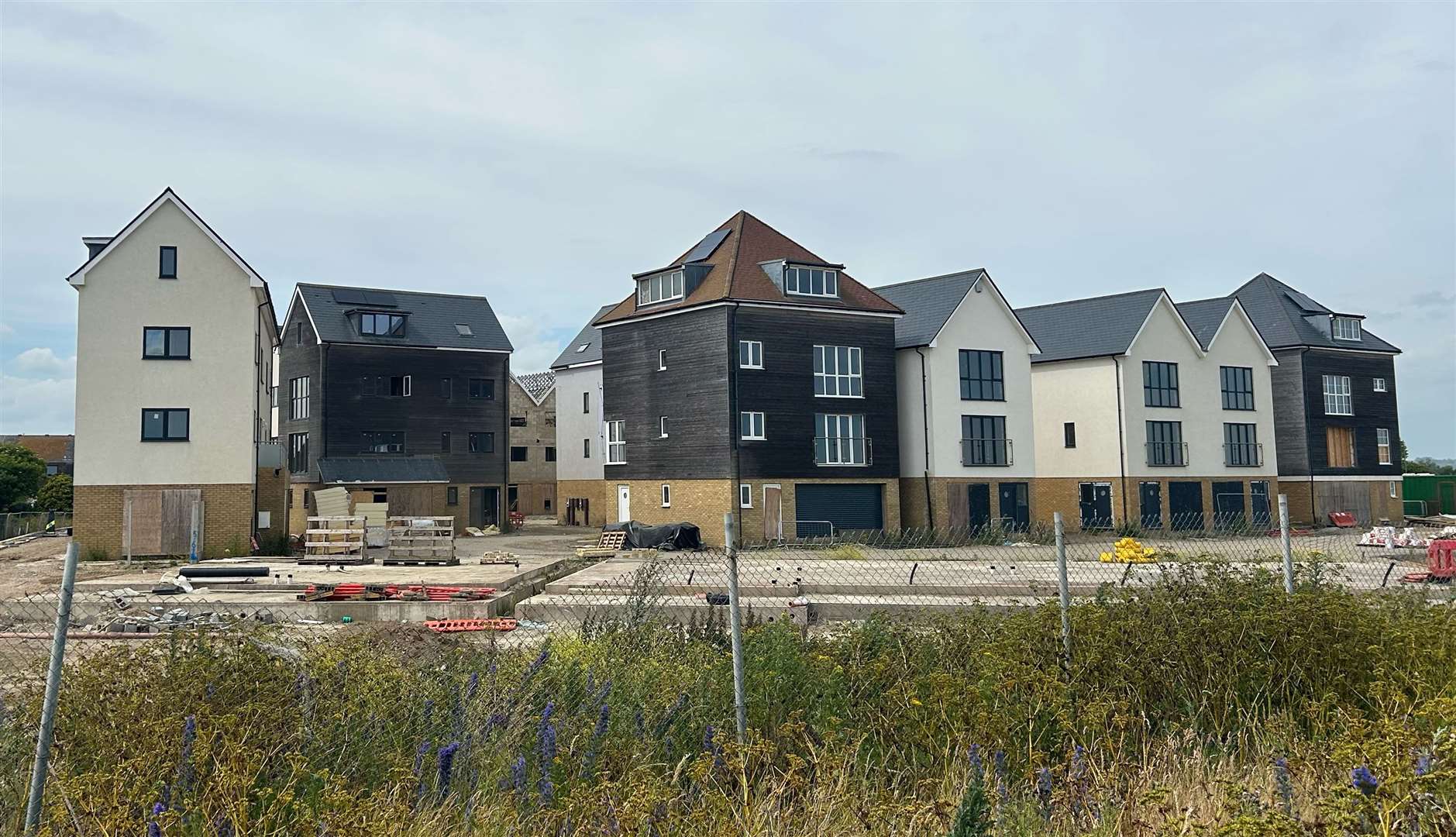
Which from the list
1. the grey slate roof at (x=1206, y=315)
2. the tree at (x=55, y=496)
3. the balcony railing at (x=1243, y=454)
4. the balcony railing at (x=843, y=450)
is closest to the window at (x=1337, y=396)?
the balcony railing at (x=1243, y=454)

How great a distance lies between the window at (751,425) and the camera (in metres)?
37.7

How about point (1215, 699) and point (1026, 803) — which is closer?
point (1026, 803)

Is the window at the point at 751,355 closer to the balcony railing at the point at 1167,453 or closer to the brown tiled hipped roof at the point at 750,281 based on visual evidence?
the brown tiled hipped roof at the point at 750,281

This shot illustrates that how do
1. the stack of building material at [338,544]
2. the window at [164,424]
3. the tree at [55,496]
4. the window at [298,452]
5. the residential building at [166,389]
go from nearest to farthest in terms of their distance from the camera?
the stack of building material at [338,544]
the residential building at [166,389]
the window at [164,424]
the window at [298,452]
the tree at [55,496]

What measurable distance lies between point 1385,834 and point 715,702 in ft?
14.0

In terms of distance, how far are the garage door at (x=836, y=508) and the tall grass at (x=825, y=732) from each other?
95.1ft

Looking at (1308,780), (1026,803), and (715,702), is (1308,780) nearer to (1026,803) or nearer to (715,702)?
(1026,803)

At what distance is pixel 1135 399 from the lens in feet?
150

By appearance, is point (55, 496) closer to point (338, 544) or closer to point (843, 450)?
point (338, 544)

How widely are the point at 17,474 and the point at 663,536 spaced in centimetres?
4294

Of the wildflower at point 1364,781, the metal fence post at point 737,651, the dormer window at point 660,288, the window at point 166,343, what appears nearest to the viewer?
the wildflower at point 1364,781

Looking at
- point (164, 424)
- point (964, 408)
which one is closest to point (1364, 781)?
point (164, 424)

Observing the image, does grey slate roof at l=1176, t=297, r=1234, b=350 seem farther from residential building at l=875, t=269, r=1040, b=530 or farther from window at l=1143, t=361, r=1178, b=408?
residential building at l=875, t=269, r=1040, b=530

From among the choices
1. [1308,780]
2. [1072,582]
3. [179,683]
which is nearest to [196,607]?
[179,683]
